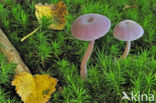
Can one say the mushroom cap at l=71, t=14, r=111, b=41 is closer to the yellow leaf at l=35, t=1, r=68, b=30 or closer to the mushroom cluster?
the mushroom cluster

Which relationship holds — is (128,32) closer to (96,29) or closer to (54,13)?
(96,29)

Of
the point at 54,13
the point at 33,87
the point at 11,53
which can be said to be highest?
the point at 54,13

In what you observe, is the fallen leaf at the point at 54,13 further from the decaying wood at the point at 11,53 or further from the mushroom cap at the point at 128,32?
the mushroom cap at the point at 128,32

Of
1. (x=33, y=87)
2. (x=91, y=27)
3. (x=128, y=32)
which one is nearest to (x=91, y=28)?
(x=91, y=27)

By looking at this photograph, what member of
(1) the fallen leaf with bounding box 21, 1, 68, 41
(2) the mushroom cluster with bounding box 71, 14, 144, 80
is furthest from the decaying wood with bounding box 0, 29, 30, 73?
(2) the mushroom cluster with bounding box 71, 14, 144, 80

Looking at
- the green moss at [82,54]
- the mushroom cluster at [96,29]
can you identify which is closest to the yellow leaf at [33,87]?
the green moss at [82,54]
